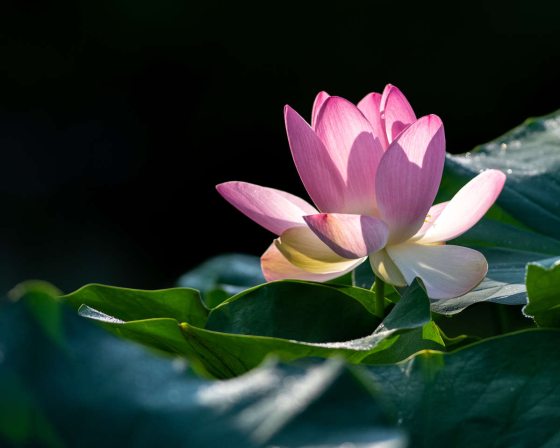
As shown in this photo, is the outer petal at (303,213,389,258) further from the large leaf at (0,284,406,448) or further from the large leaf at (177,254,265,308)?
the large leaf at (177,254,265,308)

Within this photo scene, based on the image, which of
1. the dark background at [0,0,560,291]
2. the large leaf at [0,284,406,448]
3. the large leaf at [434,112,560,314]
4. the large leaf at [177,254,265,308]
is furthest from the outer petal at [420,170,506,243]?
the dark background at [0,0,560,291]

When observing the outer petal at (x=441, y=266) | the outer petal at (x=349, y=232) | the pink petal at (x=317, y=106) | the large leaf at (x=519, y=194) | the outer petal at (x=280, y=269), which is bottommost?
the large leaf at (x=519, y=194)

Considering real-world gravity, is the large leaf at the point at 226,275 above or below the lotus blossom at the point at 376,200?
below

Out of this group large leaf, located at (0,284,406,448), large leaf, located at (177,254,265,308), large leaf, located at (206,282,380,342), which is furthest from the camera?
large leaf, located at (177,254,265,308)

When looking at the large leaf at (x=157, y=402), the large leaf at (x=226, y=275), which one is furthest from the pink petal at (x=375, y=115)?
the large leaf at (x=226, y=275)

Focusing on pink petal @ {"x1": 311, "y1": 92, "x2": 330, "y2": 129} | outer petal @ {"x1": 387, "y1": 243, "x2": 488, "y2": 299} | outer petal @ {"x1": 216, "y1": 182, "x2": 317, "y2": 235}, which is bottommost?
outer petal @ {"x1": 387, "y1": 243, "x2": 488, "y2": 299}

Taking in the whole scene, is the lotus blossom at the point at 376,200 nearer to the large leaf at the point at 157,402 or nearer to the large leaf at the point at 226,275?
the large leaf at the point at 157,402
